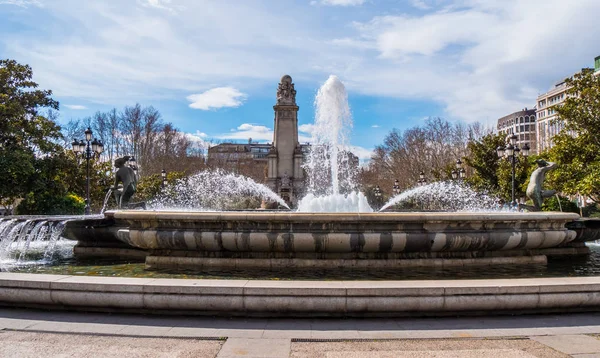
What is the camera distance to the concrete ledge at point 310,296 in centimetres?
501

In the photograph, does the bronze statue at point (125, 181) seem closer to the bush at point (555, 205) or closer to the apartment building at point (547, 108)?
the bush at point (555, 205)

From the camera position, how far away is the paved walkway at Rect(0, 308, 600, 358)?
4.18 m

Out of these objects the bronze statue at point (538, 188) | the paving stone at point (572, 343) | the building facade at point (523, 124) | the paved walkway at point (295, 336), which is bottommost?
the paving stone at point (572, 343)

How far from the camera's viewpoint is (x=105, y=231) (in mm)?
9148

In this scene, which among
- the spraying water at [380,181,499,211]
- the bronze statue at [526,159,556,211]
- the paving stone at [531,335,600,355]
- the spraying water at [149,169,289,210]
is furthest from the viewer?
the spraying water at [149,169,289,210]

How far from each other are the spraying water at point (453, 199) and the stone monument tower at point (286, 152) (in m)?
10.1

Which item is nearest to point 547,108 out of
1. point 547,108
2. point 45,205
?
point 547,108

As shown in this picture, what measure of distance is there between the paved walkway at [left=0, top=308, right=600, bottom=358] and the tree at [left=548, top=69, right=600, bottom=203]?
17228mm

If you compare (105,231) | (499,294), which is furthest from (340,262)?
(105,231)

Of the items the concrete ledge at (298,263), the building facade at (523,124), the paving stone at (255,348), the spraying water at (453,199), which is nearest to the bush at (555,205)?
the spraying water at (453,199)

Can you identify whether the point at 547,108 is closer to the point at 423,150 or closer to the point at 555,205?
the point at 423,150

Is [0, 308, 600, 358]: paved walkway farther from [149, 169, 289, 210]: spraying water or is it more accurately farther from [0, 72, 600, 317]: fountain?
[149, 169, 289, 210]: spraying water

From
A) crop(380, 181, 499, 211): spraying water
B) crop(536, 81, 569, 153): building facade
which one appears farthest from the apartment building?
crop(380, 181, 499, 211): spraying water

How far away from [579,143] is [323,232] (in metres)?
18.7
